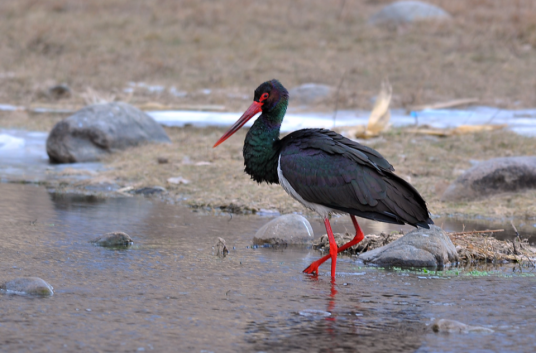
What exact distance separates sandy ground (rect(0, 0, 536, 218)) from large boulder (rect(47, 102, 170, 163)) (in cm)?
40

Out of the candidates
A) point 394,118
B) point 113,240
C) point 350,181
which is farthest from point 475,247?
point 394,118

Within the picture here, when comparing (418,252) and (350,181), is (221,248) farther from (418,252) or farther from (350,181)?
(418,252)

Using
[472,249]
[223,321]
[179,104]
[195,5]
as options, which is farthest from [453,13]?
[223,321]

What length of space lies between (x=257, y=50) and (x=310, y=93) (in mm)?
5059

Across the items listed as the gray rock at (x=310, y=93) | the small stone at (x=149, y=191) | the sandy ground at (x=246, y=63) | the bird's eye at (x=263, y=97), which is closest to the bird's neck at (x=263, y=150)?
the bird's eye at (x=263, y=97)

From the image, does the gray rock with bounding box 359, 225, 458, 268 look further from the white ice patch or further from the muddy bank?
the white ice patch

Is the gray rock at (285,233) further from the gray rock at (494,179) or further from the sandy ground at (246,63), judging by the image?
the gray rock at (494,179)

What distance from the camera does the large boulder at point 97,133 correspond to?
10055 mm

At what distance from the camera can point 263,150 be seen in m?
5.40

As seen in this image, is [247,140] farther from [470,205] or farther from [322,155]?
[470,205]

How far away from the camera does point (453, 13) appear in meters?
24.7

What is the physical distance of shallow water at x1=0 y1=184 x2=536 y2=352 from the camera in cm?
355

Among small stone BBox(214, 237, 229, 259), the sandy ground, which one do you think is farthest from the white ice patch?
small stone BBox(214, 237, 229, 259)

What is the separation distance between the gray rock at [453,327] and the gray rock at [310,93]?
1232cm
